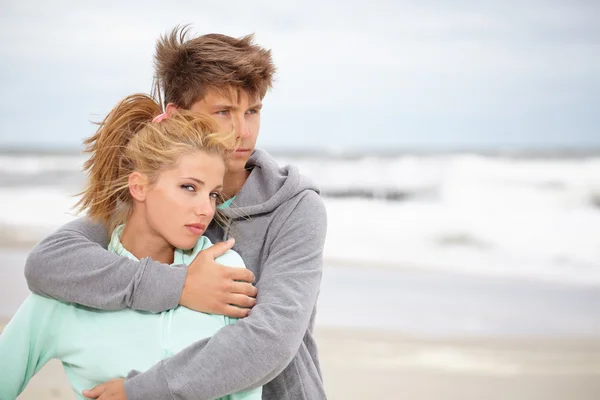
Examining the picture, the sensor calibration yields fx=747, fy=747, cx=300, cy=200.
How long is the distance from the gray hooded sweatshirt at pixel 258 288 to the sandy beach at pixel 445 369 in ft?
6.35

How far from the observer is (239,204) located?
77.0 inches

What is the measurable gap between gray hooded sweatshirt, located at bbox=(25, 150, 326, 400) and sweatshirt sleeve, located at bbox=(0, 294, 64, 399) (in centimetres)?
5

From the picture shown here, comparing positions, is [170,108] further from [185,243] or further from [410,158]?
[410,158]

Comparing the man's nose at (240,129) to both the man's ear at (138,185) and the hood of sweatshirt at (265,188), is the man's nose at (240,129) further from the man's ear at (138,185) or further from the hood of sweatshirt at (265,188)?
the man's ear at (138,185)

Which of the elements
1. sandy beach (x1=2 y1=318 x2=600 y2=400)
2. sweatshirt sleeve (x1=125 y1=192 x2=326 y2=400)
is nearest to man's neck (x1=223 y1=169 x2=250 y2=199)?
sweatshirt sleeve (x1=125 y1=192 x2=326 y2=400)

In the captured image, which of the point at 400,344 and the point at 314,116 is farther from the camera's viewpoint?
the point at 314,116

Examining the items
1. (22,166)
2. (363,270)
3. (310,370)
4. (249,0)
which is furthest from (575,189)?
(22,166)

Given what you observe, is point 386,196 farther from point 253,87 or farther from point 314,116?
point 253,87

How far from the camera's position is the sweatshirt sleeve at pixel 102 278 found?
5.33ft

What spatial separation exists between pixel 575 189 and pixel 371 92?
6.21 m

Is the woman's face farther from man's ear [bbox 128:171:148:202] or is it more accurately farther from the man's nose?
the man's nose

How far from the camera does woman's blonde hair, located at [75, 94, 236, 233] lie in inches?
68.3

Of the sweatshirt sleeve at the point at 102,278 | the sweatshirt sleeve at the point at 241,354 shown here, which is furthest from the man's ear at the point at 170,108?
the sweatshirt sleeve at the point at 241,354

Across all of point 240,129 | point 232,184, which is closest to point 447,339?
point 232,184
